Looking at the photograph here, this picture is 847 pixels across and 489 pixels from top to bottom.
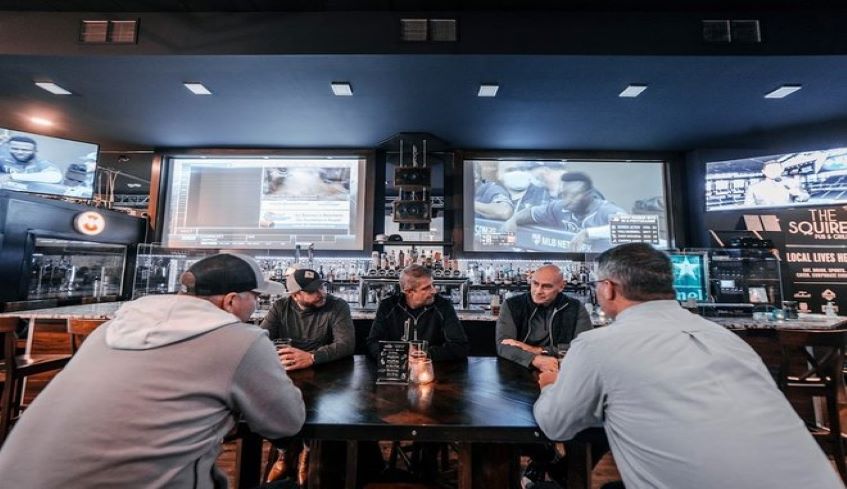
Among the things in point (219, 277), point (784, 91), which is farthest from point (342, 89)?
point (784, 91)

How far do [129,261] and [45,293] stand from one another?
3.90 feet

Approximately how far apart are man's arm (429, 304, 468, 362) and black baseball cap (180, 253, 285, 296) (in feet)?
4.04

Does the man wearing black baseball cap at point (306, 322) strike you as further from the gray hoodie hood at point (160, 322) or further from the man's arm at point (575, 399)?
the man's arm at point (575, 399)

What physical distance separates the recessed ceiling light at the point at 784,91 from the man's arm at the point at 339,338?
5.14 meters

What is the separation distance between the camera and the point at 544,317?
2.69 m

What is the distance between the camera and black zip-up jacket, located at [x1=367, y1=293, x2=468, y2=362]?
254 centimetres

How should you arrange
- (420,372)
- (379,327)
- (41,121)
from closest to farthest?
(420,372), (379,327), (41,121)

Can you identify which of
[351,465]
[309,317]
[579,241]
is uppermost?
[579,241]

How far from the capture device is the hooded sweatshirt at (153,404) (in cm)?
92

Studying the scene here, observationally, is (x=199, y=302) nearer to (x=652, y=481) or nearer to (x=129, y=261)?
(x=652, y=481)

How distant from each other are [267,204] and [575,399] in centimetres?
574

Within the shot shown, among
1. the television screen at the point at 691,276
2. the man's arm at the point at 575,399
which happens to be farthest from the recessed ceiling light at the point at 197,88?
the television screen at the point at 691,276

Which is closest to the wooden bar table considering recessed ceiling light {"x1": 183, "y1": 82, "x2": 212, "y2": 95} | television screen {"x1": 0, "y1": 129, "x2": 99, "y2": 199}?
recessed ceiling light {"x1": 183, "y1": 82, "x2": 212, "y2": 95}

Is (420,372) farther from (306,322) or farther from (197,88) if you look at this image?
(197,88)
